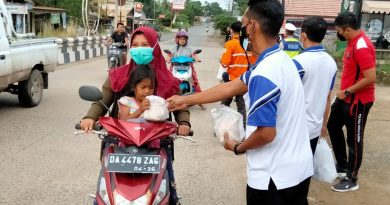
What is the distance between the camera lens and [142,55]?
11.5ft

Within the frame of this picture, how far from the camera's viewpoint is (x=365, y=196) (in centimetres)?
512

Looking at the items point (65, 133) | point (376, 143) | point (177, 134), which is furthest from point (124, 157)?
point (376, 143)

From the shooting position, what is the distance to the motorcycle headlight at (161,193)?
9.85 ft

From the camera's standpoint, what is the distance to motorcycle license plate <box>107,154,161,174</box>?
9.60 ft

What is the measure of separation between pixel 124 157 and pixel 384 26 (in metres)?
23.1

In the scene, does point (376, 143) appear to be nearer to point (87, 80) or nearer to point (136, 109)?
point (136, 109)

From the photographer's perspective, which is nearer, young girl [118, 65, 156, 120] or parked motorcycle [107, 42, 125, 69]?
young girl [118, 65, 156, 120]

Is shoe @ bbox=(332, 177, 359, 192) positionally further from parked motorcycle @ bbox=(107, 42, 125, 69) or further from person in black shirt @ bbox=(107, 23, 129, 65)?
person in black shirt @ bbox=(107, 23, 129, 65)

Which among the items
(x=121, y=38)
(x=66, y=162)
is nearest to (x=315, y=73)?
(x=66, y=162)

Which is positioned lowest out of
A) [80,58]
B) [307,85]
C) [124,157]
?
[80,58]

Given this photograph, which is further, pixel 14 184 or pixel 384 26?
pixel 384 26

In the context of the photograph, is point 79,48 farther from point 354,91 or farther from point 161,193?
point 161,193

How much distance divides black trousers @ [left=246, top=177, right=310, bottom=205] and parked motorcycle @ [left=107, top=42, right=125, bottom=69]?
10.8m

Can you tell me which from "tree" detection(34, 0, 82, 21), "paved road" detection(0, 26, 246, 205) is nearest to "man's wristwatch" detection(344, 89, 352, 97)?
"paved road" detection(0, 26, 246, 205)
